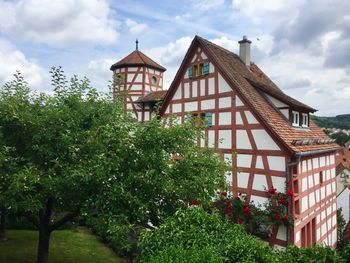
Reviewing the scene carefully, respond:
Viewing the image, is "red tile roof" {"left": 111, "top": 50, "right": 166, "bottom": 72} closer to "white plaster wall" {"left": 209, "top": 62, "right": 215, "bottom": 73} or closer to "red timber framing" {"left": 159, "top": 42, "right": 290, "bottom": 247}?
"red timber framing" {"left": 159, "top": 42, "right": 290, "bottom": 247}

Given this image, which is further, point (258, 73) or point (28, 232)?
point (258, 73)

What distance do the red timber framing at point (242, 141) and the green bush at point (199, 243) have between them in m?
4.62

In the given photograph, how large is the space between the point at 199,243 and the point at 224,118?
396 inches

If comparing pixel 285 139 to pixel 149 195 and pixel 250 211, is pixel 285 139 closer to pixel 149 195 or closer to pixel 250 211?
pixel 250 211

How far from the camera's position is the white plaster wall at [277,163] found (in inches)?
569

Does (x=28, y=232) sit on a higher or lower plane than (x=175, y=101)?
lower

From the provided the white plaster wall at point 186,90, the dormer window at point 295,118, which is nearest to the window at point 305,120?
the dormer window at point 295,118

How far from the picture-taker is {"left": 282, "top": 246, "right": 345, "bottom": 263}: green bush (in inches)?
324

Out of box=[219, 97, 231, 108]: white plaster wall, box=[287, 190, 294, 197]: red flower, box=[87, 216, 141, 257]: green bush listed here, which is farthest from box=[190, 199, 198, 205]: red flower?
box=[219, 97, 231, 108]: white plaster wall

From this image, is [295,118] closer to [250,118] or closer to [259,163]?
[250,118]

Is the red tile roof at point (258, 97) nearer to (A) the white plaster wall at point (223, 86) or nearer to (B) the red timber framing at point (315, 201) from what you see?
(A) the white plaster wall at point (223, 86)

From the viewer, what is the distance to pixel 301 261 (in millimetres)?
8242

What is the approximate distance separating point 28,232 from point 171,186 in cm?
1256

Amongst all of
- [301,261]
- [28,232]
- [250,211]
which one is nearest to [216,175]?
[301,261]
